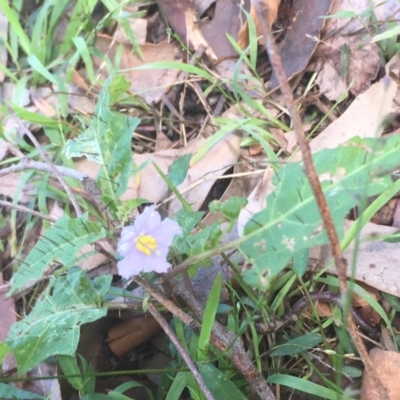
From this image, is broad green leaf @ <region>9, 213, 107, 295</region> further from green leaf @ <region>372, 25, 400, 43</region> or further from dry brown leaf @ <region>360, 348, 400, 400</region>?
green leaf @ <region>372, 25, 400, 43</region>

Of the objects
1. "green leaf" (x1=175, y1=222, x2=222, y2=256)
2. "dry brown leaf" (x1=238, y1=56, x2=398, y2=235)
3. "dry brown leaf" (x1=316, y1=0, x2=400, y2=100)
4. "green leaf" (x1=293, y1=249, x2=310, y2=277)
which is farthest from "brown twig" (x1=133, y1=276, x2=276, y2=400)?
"dry brown leaf" (x1=316, y1=0, x2=400, y2=100)

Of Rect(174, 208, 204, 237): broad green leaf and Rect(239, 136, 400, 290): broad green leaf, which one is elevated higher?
Rect(239, 136, 400, 290): broad green leaf

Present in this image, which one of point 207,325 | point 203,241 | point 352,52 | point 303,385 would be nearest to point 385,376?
point 303,385

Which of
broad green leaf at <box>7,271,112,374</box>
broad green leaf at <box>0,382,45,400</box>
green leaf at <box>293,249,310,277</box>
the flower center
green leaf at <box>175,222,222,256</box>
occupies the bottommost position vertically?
broad green leaf at <box>0,382,45,400</box>

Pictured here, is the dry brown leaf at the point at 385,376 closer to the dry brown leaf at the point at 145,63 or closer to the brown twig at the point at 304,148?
the brown twig at the point at 304,148

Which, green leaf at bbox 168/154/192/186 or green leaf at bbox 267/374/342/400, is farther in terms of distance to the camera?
green leaf at bbox 168/154/192/186

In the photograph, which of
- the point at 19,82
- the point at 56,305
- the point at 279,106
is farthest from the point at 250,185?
the point at 19,82

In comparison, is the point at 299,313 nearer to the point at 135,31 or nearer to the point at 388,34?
the point at 388,34

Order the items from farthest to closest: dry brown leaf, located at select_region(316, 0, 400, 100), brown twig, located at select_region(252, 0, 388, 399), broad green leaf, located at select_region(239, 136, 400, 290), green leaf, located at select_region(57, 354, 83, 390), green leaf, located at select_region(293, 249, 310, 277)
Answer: dry brown leaf, located at select_region(316, 0, 400, 100) → green leaf, located at select_region(57, 354, 83, 390) → green leaf, located at select_region(293, 249, 310, 277) → broad green leaf, located at select_region(239, 136, 400, 290) → brown twig, located at select_region(252, 0, 388, 399)

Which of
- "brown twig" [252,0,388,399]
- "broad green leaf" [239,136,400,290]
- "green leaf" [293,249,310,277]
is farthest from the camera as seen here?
"green leaf" [293,249,310,277]
